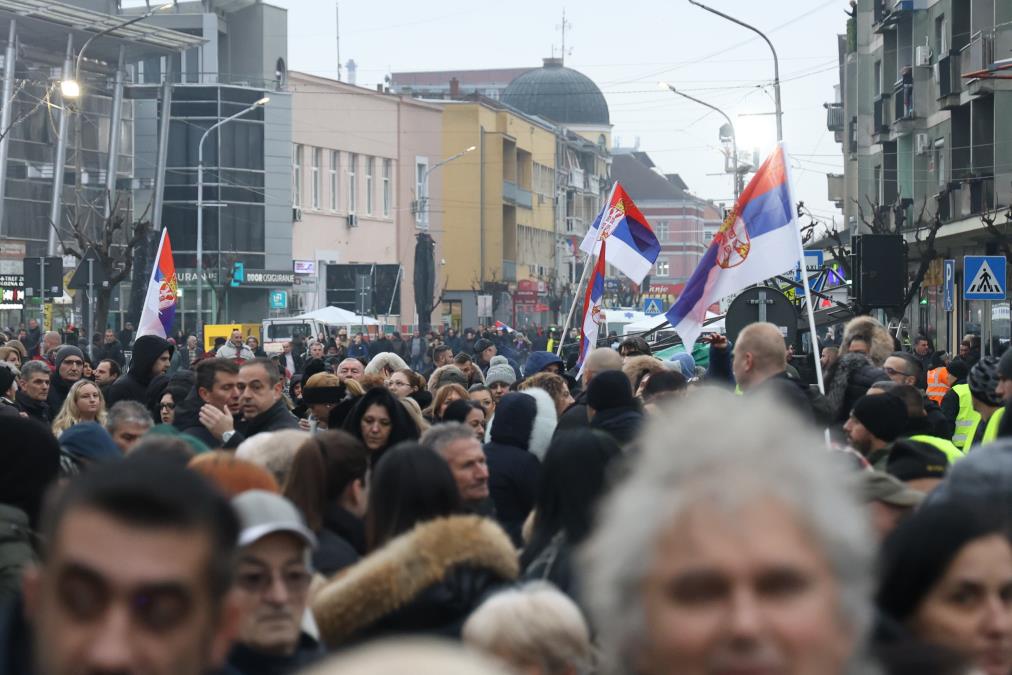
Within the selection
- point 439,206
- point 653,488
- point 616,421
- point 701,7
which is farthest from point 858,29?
point 653,488

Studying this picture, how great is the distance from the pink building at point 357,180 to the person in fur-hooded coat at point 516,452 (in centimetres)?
5124

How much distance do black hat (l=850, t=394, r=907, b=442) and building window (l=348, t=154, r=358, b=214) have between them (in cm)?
6722

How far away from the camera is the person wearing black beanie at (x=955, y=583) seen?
3340 millimetres

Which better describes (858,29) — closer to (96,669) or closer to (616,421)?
(616,421)

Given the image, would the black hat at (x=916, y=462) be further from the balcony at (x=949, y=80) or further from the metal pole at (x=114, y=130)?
the metal pole at (x=114, y=130)

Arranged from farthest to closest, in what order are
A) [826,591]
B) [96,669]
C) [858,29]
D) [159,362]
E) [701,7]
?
[858,29], [701,7], [159,362], [96,669], [826,591]

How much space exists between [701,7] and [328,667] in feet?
125

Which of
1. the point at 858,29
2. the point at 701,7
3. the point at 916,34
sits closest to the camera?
the point at 701,7

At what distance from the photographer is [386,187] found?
7881 centimetres

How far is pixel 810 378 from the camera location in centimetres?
1694

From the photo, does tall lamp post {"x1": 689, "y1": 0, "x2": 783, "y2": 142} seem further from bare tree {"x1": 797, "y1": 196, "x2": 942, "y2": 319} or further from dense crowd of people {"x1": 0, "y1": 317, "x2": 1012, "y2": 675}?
dense crowd of people {"x1": 0, "y1": 317, "x2": 1012, "y2": 675}

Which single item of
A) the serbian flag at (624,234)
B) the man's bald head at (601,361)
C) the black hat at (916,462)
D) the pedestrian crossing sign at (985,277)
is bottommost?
the black hat at (916,462)

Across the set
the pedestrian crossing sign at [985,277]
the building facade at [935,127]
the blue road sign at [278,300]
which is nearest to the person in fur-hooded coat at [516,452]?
the pedestrian crossing sign at [985,277]

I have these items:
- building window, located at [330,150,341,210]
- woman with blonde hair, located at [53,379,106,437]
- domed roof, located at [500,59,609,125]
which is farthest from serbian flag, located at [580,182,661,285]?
domed roof, located at [500,59,609,125]
